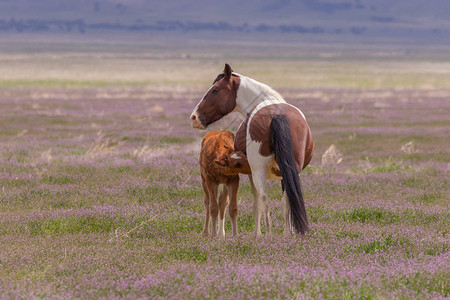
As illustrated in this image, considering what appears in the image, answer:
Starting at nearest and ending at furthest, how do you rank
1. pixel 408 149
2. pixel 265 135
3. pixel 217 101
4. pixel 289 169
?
pixel 289 169
pixel 265 135
pixel 217 101
pixel 408 149

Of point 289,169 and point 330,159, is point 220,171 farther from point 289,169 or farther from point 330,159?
point 330,159

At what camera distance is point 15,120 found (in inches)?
1222

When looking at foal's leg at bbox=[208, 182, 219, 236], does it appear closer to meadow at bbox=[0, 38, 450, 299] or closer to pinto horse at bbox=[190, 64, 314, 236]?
meadow at bbox=[0, 38, 450, 299]

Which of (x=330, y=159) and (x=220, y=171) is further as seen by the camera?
(x=330, y=159)

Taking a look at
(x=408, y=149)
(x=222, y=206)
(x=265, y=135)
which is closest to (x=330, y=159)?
(x=408, y=149)

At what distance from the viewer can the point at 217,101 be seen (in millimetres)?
9219

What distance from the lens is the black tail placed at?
27.6 feet

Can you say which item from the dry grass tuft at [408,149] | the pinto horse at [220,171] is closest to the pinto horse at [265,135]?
the pinto horse at [220,171]

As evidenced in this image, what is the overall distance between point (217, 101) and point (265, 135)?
0.94 metres

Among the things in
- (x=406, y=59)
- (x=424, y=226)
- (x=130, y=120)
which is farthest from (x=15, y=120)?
(x=406, y=59)

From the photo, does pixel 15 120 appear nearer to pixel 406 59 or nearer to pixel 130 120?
pixel 130 120

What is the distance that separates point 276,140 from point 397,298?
2.85m

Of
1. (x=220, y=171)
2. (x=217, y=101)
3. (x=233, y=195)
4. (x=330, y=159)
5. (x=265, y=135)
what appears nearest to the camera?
(x=265, y=135)

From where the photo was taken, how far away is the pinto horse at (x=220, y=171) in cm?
892
